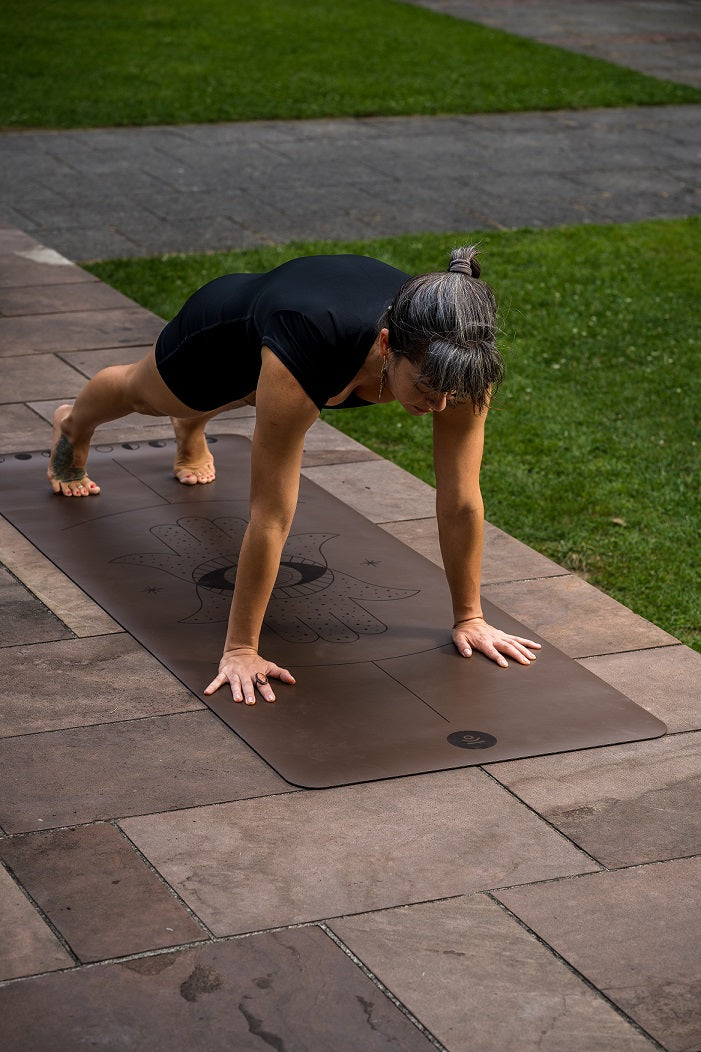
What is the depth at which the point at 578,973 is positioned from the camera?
9.84 ft

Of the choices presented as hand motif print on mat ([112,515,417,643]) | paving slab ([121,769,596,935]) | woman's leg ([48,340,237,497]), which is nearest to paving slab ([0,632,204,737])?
hand motif print on mat ([112,515,417,643])

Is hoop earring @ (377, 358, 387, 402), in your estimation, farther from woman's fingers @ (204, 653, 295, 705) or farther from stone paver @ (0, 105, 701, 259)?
stone paver @ (0, 105, 701, 259)

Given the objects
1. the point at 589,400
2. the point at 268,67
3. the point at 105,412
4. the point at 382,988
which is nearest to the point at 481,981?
the point at 382,988

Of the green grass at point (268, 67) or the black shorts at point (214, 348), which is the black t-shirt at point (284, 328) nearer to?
the black shorts at point (214, 348)

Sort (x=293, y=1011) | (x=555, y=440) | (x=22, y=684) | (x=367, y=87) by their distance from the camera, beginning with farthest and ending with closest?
(x=367, y=87)
(x=555, y=440)
(x=22, y=684)
(x=293, y=1011)

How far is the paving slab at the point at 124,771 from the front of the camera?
11.5 ft

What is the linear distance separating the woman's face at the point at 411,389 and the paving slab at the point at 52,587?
1.25 metres

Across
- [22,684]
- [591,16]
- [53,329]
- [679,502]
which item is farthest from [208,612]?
[591,16]

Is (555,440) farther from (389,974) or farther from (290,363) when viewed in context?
(389,974)

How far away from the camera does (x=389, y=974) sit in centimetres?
296

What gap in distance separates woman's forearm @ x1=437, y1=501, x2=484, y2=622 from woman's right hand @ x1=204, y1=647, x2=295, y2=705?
56 cm

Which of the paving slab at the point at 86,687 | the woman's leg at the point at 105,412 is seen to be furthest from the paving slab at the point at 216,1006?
the woman's leg at the point at 105,412

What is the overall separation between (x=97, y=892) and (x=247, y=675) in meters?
1.00

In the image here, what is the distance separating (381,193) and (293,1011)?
818cm
